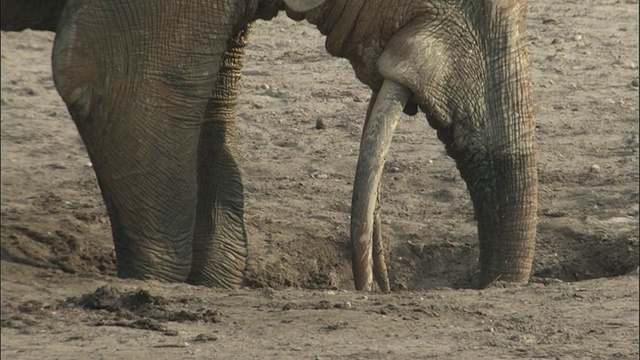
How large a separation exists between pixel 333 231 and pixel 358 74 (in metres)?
1.67

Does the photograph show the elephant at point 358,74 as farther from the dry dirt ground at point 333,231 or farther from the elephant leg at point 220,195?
the elephant leg at point 220,195

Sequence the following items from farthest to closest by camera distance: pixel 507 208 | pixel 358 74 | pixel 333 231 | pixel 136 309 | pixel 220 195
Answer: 1. pixel 333 231
2. pixel 220 195
3. pixel 358 74
4. pixel 507 208
5. pixel 136 309

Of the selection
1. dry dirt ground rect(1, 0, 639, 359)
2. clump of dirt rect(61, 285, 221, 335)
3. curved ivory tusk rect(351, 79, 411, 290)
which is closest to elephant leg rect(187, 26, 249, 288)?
dry dirt ground rect(1, 0, 639, 359)

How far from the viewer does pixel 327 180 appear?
10.0 meters

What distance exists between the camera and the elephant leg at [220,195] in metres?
8.67

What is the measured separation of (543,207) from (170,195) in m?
2.64

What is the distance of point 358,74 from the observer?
25.0 feet

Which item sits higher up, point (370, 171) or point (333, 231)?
point (370, 171)

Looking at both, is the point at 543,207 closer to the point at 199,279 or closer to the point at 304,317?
the point at 199,279

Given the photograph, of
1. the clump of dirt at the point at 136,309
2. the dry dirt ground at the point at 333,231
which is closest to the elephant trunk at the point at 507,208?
the dry dirt ground at the point at 333,231

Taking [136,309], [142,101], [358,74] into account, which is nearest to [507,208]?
[358,74]

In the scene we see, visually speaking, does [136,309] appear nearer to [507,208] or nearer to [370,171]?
[370,171]

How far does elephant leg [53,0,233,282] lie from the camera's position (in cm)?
730

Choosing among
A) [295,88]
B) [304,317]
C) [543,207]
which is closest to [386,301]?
[304,317]
